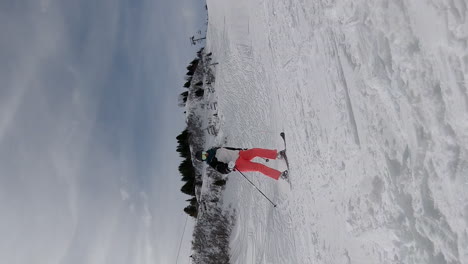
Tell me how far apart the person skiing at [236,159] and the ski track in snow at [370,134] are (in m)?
0.71

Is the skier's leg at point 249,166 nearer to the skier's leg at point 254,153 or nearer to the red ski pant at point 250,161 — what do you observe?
the red ski pant at point 250,161

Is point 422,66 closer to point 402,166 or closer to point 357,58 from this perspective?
point 402,166

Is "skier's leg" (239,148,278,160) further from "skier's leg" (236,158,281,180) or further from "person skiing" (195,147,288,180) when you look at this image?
"skier's leg" (236,158,281,180)

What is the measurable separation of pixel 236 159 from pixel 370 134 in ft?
13.5

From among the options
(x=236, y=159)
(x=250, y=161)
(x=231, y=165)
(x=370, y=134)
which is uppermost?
(x=236, y=159)

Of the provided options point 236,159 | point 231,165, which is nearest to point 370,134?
point 231,165

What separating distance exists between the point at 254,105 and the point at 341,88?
27.0ft

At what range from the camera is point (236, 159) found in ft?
26.7

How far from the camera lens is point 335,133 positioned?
5.73 metres

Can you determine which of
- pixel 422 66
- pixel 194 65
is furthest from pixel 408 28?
pixel 194 65

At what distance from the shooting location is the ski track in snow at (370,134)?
9.80ft

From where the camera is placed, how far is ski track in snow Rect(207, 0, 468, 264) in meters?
2.99

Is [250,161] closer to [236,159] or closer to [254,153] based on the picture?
[254,153]

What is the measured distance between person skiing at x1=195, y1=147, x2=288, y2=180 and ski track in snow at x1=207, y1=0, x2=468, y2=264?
713 mm
